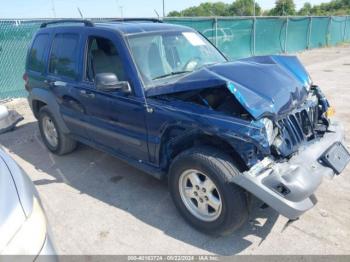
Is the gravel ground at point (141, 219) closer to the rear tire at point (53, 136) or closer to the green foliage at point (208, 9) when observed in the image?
the rear tire at point (53, 136)

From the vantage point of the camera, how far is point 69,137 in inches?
201

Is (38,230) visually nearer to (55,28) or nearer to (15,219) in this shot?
(15,219)

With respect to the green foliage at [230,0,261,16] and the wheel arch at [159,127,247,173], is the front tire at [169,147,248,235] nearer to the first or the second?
the wheel arch at [159,127,247,173]

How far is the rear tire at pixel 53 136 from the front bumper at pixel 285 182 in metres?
3.23

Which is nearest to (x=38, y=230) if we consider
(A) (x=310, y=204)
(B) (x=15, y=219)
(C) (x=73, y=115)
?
(B) (x=15, y=219)

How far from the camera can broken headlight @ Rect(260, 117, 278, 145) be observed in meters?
2.85

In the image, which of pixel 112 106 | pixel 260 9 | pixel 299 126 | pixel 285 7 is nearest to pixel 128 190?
pixel 112 106

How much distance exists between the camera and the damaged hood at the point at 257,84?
2914mm

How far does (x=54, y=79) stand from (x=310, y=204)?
147 inches

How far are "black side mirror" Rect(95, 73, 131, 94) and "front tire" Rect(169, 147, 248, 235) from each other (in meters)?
0.96

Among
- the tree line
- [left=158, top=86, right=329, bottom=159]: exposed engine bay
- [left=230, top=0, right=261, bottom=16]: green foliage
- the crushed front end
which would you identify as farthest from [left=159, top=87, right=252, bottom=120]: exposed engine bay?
[left=230, top=0, right=261, bottom=16]: green foliage

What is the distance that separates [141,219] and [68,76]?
7.27 feet

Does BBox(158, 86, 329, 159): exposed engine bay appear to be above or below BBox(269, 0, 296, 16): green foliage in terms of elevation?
below

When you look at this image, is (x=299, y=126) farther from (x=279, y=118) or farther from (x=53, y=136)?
(x=53, y=136)
